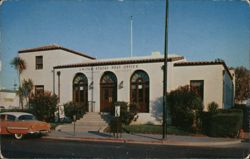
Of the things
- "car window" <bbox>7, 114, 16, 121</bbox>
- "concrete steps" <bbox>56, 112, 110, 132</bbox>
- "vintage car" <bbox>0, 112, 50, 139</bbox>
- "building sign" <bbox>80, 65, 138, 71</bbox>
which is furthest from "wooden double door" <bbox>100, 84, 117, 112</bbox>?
"car window" <bbox>7, 114, 16, 121</bbox>

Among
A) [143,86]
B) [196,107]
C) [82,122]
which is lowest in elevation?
[82,122]

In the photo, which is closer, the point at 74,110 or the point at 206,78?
the point at 206,78

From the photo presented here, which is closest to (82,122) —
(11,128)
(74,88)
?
(74,88)

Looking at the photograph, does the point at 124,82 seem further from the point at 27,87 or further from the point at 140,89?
the point at 27,87

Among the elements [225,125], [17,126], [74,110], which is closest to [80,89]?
[74,110]

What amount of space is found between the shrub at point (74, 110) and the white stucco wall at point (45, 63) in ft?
12.8

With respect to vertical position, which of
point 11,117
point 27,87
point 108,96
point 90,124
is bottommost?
point 90,124

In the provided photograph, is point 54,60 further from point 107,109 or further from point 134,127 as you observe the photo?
point 134,127

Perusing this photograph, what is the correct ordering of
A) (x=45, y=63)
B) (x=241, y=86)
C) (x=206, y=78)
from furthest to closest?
1. (x=241, y=86)
2. (x=45, y=63)
3. (x=206, y=78)

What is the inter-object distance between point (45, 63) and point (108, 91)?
7.24 meters

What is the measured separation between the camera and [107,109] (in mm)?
23312

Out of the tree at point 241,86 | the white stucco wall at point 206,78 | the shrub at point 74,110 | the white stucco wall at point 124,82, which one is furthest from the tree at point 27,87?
the tree at point 241,86

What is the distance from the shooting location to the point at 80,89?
2466 cm

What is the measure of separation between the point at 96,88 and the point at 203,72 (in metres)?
8.90
